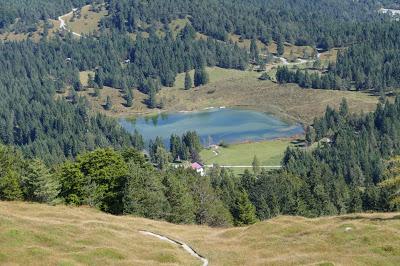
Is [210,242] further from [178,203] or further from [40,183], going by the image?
[178,203]

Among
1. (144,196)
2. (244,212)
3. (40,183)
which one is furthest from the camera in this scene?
(244,212)

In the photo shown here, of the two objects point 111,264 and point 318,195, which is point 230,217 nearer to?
point 318,195

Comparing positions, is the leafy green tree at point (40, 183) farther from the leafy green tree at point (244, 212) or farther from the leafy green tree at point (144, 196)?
the leafy green tree at point (244, 212)

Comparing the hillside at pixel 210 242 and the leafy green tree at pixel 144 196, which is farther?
the leafy green tree at pixel 144 196

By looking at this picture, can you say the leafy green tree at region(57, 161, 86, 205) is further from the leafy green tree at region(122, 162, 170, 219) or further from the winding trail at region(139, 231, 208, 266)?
the winding trail at region(139, 231, 208, 266)

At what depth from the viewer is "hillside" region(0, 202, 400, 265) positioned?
55031 mm

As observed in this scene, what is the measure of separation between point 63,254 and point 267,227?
85.9ft

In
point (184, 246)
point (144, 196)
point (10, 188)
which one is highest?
point (184, 246)

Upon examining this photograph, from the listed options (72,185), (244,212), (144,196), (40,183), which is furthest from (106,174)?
(244,212)

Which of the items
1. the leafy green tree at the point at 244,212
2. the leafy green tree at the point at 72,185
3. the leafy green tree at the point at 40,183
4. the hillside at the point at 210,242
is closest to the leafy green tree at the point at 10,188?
the leafy green tree at the point at 40,183

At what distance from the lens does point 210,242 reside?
225ft

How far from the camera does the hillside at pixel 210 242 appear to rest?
2167 inches

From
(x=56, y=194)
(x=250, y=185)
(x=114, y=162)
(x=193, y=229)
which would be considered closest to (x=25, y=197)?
(x=56, y=194)

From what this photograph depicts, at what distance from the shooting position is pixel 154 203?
334 ft
